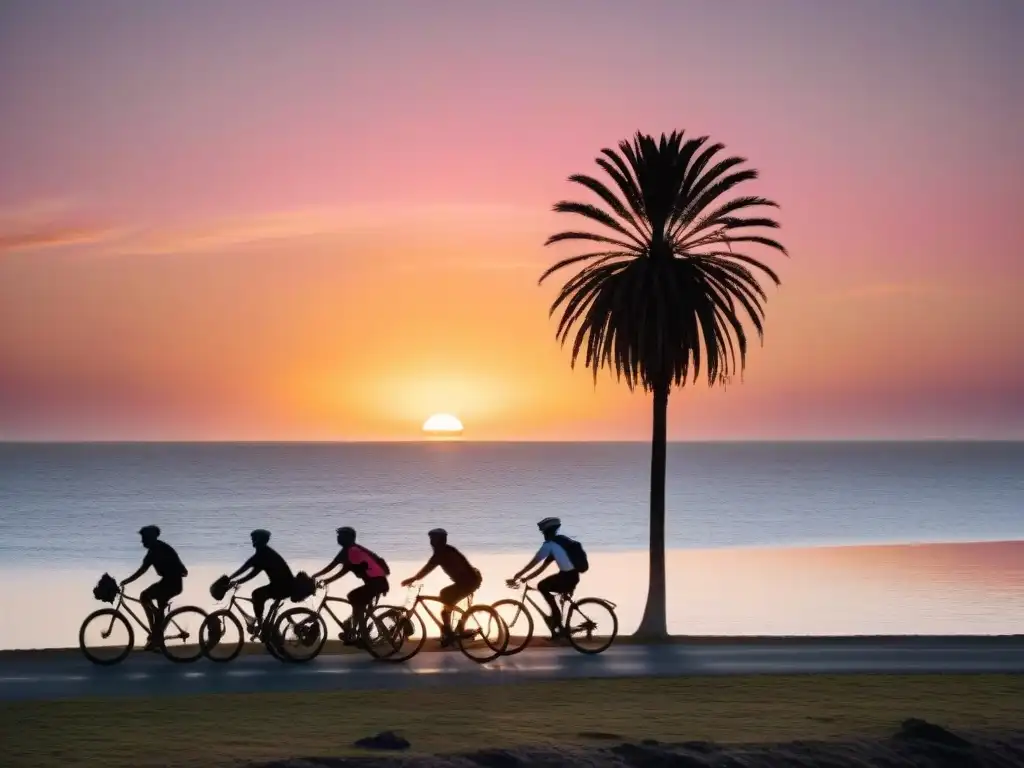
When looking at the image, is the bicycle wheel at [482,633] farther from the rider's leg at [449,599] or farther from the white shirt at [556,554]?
the white shirt at [556,554]

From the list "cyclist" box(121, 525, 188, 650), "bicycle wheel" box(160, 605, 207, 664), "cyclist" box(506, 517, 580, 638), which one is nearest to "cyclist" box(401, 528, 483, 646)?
"cyclist" box(506, 517, 580, 638)

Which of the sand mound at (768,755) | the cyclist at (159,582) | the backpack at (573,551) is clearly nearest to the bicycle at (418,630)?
the backpack at (573,551)

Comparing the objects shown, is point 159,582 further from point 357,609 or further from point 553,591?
point 553,591

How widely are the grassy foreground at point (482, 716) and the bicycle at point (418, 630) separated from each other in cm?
256

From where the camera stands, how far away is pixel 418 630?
21.7m

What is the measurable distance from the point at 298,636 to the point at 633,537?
75463 millimetres

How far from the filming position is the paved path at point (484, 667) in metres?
19.0

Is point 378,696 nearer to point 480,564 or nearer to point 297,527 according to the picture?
point 480,564

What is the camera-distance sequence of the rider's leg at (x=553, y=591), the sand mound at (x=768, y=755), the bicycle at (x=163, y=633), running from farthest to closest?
the rider's leg at (x=553, y=591) < the bicycle at (x=163, y=633) < the sand mound at (x=768, y=755)

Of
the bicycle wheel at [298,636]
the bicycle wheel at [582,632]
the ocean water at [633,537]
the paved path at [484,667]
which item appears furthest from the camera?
the ocean water at [633,537]

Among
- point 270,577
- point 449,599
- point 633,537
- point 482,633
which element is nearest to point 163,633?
point 270,577

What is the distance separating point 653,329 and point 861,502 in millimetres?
119741

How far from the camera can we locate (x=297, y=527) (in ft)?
338

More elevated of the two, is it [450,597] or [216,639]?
[450,597]
